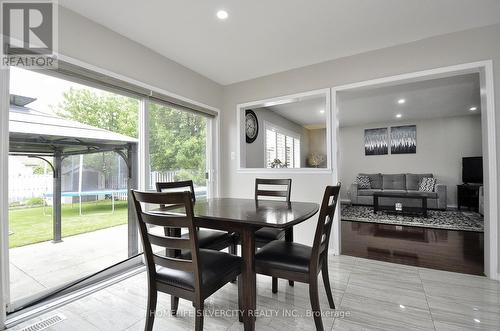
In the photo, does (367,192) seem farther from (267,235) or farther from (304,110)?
(267,235)

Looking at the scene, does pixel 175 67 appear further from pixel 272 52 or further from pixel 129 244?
pixel 129 244

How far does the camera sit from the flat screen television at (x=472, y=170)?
5578 millimetres

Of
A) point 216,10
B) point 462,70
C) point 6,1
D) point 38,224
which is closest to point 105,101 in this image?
point 6,1

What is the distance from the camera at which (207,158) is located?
3.81 meters

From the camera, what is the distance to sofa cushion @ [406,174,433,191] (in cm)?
632

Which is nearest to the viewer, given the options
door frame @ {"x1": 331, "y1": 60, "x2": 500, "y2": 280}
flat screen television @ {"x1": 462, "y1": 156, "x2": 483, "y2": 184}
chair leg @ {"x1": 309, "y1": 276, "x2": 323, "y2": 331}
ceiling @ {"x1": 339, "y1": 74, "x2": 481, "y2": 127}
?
chair leg @ {"x1": 309, "y1": 276, "x2": 323, "y2": 331}

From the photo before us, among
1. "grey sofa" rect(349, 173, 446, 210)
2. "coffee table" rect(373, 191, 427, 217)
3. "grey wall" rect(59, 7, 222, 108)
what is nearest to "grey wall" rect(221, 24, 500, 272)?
"grey wall" rect(59, 7, 222, 108)

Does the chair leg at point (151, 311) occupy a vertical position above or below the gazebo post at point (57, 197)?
below

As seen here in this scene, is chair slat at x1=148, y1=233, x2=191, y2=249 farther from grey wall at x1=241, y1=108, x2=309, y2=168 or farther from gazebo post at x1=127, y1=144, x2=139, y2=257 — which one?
grey wall at x1=241, y1=108, x2=309, y2=168

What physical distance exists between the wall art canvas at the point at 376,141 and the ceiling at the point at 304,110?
1.60 m

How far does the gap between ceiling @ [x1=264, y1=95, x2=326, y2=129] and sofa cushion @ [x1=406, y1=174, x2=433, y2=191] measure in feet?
9.47

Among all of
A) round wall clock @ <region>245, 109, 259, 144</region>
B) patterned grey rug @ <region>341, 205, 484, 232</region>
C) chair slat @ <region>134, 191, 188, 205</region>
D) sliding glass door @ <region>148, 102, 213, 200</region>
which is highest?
round wall clock @ <region>245, 109, 259, 144</region>

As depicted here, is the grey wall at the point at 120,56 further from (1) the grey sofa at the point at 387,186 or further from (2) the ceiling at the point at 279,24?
(1) the grey sofa at the point at 387,186

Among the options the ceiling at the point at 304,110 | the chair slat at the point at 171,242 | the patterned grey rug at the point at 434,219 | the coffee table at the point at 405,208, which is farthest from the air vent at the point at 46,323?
the coffee table at the point at 405,208
